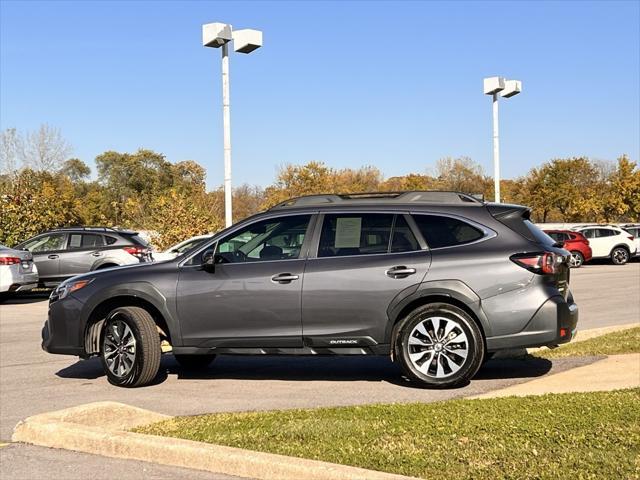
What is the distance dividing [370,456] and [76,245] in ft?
57.3

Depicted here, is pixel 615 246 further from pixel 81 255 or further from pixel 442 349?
pixel 442 349

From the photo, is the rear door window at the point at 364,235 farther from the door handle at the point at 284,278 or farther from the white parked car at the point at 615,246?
the white parked car at the point at 615,246

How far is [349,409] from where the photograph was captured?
251 inches

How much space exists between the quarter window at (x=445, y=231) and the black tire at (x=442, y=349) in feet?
2.07

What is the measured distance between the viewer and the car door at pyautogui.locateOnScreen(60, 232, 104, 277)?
20625 millimetres

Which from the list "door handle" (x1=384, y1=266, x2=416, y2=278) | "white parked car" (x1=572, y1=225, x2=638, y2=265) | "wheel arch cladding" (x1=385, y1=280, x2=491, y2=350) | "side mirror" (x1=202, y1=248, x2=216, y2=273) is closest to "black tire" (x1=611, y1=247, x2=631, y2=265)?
"white parked car" (x1=572, y1=225, x2=638, y2=265)

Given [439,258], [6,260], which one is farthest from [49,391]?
[6,260]

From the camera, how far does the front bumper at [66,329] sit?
8.46m

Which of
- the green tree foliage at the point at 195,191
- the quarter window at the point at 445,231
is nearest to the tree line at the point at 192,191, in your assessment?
the green tree foliage at the point at 195,191

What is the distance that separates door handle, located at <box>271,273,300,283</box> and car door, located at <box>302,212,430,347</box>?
14 centimetres

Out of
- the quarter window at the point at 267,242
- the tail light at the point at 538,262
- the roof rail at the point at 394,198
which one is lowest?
the tail light at the point at 538,262

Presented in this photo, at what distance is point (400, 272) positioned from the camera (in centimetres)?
757

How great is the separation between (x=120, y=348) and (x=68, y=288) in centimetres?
95

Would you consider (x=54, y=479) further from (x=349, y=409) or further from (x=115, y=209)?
(x=115, y=209)
